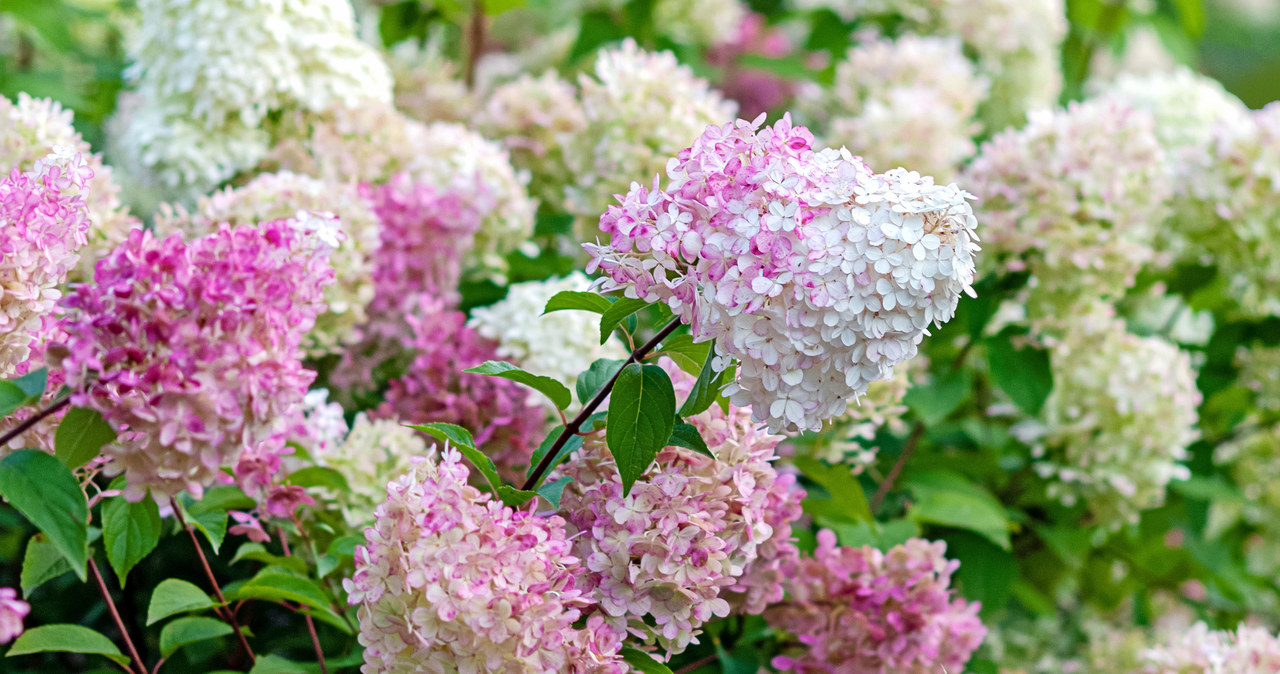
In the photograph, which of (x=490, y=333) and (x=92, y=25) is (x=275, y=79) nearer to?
(x=490, y=333)

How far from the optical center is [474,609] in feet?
2.23

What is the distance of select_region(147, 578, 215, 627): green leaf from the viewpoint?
0.81m

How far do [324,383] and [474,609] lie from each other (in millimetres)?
721

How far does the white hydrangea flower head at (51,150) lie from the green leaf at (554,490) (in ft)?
1.85

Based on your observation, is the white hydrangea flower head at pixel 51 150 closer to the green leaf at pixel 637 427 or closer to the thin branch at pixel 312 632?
the thin branch at pixel 312 632

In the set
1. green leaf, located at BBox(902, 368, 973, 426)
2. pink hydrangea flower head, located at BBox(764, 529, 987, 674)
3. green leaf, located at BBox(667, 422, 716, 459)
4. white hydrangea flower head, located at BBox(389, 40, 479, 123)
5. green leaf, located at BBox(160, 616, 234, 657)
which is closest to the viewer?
green leaf, located at BBox(667, 422, 716, 459)

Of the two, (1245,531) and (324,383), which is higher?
(324,383)

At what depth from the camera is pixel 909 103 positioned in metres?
1.65

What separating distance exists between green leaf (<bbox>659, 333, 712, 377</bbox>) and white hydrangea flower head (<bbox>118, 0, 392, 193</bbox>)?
0.73 m

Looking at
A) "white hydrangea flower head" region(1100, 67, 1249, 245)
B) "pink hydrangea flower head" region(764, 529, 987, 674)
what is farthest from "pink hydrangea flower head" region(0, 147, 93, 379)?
"white hydrangea flower head" region(1100, 67, 1249, 245)

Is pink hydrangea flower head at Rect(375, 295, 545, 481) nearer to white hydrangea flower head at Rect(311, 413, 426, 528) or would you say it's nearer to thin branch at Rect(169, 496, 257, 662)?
white hydrangea flower head at Rect(311, 413, 426, 528)

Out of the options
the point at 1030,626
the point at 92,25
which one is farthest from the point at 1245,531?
the point at 92,25

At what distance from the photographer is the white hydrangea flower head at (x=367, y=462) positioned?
105 cm

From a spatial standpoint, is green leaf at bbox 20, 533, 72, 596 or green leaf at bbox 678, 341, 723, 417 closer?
green leaf at bbox 678, 341, 723, 417
